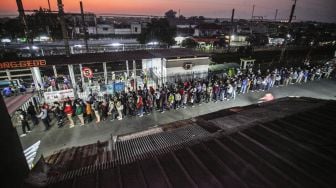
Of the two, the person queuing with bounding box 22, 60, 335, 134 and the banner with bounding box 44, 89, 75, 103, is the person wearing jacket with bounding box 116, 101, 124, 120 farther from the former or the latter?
the banner with bounding box 44, 89, 75, 103

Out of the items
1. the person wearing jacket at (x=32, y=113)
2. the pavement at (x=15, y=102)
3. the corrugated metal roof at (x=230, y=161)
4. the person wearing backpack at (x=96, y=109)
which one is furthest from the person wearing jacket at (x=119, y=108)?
the corrugated metal roof at (x=230, y=161)

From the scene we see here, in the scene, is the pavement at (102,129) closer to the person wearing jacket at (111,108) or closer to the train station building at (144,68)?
the person wearing jacket at (111,108)

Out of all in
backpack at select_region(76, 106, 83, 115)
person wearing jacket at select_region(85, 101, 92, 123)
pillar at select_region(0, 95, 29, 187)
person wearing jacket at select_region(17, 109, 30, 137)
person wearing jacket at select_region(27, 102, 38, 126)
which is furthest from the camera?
person wearing jacket at select_region(85, 101, 92, 123)

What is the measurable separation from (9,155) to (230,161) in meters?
3.82

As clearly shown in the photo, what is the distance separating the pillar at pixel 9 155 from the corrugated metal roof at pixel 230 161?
22.5 inches

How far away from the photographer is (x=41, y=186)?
3252 millimetres

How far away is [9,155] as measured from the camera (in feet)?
9.20

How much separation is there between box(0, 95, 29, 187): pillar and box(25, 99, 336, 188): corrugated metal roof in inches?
22.5

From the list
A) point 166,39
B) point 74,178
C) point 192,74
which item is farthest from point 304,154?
point 166,39

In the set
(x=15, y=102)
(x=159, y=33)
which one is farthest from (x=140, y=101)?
(x=159, y=33)

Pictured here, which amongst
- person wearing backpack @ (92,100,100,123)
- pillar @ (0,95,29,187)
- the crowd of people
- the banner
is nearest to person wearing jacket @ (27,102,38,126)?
the crowd of people

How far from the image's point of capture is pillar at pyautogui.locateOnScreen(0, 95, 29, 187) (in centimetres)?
268

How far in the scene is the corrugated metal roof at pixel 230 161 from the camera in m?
3.18

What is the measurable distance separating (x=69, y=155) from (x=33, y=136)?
7013mm
